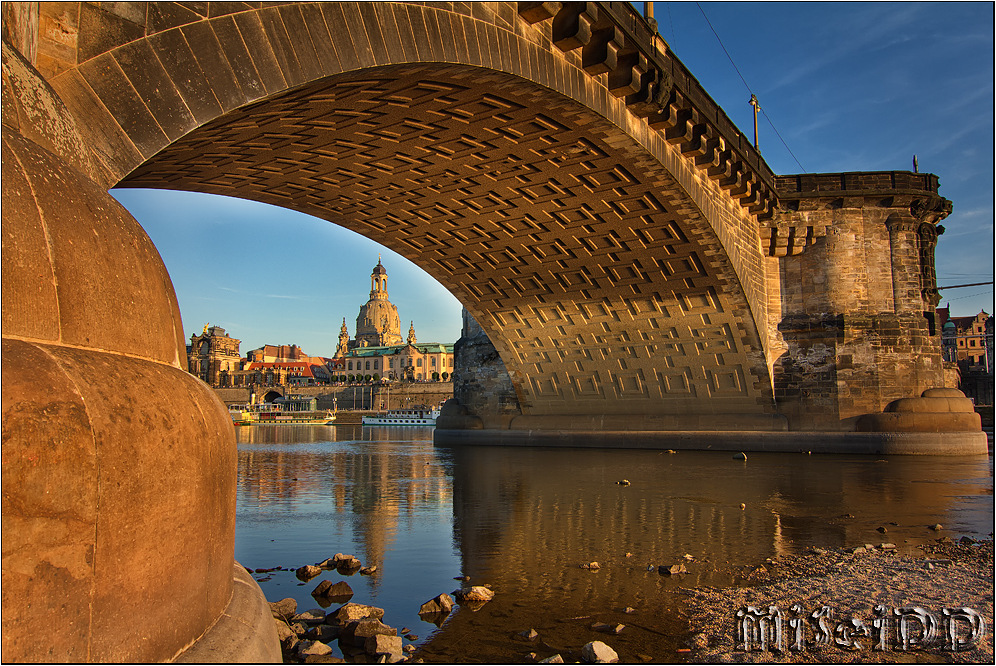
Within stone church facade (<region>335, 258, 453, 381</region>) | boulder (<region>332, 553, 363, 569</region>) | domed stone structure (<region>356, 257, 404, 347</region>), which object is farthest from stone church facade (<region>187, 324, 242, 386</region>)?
boulder (<region>332, 553, 363, 569</region>)

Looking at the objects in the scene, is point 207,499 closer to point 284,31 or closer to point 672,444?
point 284,31

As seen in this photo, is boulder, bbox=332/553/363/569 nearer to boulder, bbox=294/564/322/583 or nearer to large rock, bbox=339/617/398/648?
boulder, bbox=294/564/322/583

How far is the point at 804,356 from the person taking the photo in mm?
23438

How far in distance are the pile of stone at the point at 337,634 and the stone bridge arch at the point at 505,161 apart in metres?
3.15

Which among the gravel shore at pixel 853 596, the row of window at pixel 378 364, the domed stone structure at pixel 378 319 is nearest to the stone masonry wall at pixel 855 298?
the gravel shore at pixel 853 596

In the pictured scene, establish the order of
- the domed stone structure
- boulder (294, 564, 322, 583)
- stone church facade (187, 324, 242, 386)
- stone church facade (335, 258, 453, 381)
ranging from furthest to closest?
the domed stone structure → stone church facade (335, 258, 453, 381) → stone church facade (187, 324, 242, 386) → boulder (294, 564, 322, 583)

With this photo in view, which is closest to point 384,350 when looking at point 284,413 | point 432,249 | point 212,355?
point 212,355

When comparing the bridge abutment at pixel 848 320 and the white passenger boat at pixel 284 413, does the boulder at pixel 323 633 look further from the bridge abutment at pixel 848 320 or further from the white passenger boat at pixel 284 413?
the white passenger boat at pixel 284 413

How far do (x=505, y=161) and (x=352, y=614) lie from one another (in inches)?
492

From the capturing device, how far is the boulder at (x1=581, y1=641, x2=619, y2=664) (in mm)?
4191

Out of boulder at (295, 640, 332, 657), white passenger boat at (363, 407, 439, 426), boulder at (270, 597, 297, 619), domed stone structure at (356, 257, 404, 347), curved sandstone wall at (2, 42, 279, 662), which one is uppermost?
domed stone structure at (356, 257, 404, 347)

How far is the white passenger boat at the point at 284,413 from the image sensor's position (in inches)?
3750

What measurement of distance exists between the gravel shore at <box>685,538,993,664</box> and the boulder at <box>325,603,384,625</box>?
2.27m

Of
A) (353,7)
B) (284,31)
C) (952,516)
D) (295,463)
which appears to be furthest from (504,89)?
(295,463)
